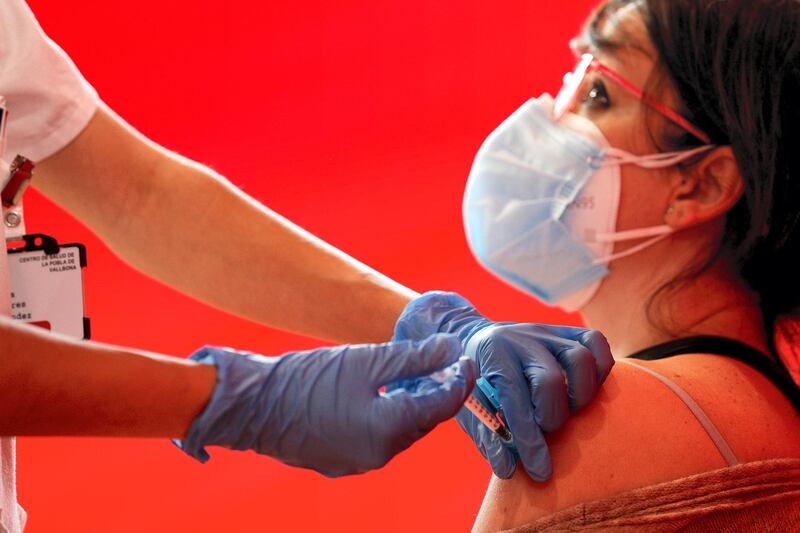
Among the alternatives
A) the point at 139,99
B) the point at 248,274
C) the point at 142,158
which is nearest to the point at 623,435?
the point at 248,274

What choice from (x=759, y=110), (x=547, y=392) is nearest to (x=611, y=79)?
(x=759, y=110)

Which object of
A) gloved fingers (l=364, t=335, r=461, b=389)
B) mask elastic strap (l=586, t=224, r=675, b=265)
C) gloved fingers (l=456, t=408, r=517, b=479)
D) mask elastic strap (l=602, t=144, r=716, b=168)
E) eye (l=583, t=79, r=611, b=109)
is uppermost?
eye (l=583, t=79, r=611, b=109)

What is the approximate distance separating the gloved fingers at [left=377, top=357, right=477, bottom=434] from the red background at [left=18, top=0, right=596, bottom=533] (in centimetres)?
177

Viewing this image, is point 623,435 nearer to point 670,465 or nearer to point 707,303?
point 670,465

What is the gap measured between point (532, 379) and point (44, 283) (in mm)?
774

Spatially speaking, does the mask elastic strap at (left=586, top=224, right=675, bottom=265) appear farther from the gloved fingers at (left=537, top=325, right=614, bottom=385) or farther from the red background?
the red background

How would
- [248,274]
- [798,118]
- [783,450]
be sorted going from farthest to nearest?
[248,274], [798,118], [783,450]

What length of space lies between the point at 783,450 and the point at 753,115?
0.52 m

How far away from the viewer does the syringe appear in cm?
102

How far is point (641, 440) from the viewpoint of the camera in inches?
42.9

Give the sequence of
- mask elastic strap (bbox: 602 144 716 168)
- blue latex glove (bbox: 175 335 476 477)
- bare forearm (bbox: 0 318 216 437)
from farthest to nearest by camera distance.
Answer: mask elastic strap (bbox: 602 144 716 168)
blue latex glove (bbox: 175 335 476 477)
bare forearm (bbox: 0 318 216 437)

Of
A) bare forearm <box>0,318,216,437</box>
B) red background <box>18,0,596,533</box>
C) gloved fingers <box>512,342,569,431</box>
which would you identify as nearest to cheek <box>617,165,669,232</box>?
gloved fingers <box>512,342,569,431</box>

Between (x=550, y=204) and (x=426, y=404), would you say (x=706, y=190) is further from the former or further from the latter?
(x=426, y=404)

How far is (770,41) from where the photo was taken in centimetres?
139
